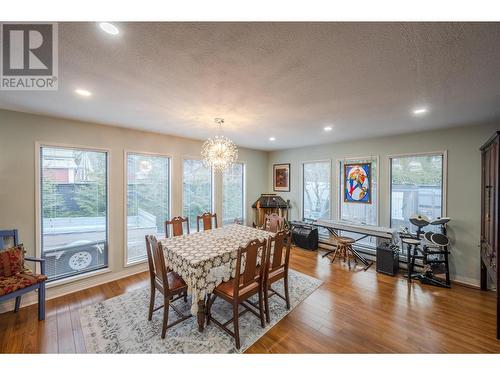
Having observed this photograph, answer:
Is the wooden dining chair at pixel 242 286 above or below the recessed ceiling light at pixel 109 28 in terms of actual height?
below

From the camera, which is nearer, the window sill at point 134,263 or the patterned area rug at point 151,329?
the patterned area rug at point 151,329

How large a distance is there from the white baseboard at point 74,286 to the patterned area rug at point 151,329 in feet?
2.31

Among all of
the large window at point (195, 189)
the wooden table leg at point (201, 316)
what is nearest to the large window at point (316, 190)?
the large window at point (195, 189)

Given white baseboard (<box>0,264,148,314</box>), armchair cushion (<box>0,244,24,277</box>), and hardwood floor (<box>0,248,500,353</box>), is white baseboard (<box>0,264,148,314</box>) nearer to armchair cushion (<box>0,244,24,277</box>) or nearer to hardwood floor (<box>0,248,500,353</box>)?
hardwood floor (<box>0,248,500,353</box>)

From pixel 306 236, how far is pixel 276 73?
398 cm

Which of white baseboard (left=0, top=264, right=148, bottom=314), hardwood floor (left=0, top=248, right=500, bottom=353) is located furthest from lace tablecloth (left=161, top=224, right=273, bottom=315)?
white baseboard (left=0, top=264, right=148, bottom=314)

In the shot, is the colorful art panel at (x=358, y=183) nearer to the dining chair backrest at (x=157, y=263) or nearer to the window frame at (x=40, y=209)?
the dining chair backrest at (x=157, y=263)

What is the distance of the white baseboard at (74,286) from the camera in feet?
8.34

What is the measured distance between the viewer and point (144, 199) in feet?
12.5

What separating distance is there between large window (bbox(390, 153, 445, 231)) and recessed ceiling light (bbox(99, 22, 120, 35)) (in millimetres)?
4621

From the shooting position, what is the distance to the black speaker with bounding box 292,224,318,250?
4.78 meters
